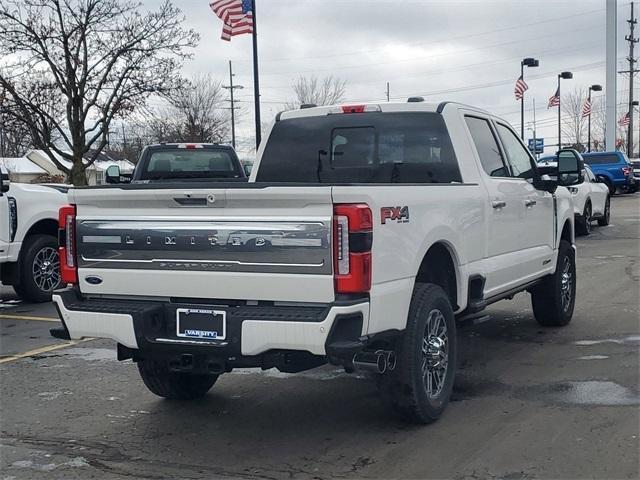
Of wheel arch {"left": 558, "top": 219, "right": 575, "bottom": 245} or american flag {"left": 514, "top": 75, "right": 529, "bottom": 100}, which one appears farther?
american flag {"left": 514, "top": 75, "right": 529, "bottom": 100}

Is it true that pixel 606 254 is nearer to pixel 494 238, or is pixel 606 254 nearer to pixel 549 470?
pixel 494 238

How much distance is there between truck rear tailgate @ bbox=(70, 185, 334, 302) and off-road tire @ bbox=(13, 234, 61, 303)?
5.87m

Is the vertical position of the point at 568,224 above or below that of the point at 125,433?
above

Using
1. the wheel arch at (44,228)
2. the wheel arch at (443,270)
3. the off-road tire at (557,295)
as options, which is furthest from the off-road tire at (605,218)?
the wheel arch at (443,270)

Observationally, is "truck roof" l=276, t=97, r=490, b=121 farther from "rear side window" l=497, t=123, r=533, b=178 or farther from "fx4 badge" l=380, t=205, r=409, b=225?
"fx4 badge" l=380, t=205, r=409, b=225

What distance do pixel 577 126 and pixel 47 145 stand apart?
62.3m

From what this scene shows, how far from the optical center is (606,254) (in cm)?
1456

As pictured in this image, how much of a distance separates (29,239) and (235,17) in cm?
1160

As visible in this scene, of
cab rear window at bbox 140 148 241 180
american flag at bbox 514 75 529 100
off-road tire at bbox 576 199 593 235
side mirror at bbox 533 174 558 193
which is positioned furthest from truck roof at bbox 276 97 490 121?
american flag at bbox 514 75 529 100

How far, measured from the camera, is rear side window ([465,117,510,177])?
6.57 meters

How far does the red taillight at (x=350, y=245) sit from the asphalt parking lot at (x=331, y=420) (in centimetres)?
109

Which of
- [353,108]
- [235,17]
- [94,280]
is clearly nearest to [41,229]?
[353,108]

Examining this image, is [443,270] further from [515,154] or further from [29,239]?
[29,239]

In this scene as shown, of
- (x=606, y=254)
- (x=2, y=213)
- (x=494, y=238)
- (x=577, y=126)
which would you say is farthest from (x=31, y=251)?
(x=577, y=126)
